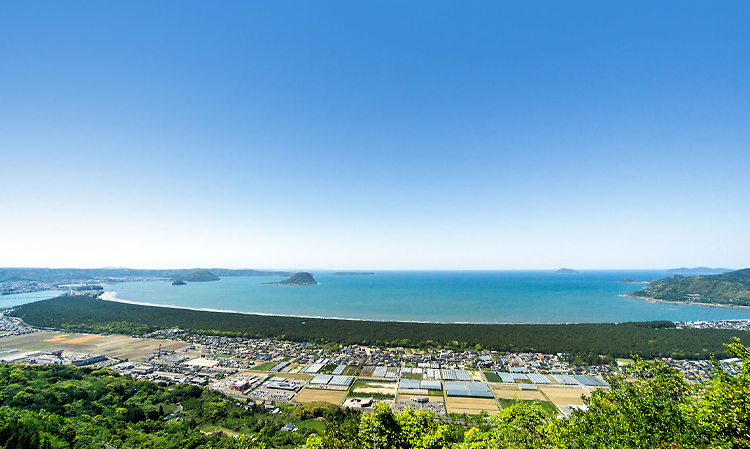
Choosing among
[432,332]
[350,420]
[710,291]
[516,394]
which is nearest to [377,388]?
[516,394]

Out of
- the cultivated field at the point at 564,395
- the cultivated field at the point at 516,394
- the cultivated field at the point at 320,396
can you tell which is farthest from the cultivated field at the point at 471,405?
the cultivated field at the point at 320,396

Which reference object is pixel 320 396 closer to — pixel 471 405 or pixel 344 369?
pixel 344 369

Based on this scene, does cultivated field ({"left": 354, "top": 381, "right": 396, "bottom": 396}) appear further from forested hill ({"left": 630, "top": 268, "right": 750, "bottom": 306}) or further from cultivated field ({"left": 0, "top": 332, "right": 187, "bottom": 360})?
forested hill ({"left": 630, "top": 268, "right": 750, "bottom": 306})

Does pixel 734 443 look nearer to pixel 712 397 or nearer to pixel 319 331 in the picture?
pixel 712 397

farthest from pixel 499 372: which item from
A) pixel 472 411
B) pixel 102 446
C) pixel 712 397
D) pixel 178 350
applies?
pixel 178 350

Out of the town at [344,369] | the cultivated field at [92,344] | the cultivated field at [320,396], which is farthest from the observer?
the cultivated field at [92,344]

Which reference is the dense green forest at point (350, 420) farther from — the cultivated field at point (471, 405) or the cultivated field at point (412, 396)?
the cultivated field at point (412, 396)
